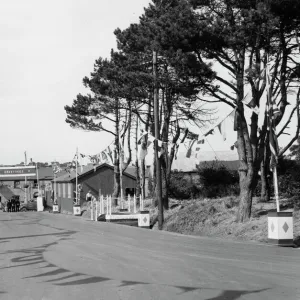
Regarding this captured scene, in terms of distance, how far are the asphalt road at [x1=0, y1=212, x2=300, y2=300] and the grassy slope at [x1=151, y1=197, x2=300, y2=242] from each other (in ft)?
12.4

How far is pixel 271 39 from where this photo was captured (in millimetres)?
21812

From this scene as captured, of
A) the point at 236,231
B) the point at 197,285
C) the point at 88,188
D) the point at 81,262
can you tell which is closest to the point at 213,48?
the point at 236,231

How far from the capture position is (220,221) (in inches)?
971

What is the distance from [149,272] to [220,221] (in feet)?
46.1

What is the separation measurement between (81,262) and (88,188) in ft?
209

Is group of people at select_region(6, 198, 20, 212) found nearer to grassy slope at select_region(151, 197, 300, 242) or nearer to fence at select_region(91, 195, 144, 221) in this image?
fence at select_region(91, 195, 144, 221)

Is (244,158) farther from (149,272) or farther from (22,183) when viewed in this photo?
(22,183)

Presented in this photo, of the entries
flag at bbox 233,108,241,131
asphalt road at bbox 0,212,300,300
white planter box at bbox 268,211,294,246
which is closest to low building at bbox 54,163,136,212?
flag at bbox 233,108,241,131

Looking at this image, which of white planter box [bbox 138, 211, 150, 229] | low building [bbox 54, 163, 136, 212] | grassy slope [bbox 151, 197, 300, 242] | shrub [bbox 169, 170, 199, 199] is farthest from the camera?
low building [bbox 54, 163, 136, 212]

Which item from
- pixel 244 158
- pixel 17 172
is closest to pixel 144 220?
pixel 244 158

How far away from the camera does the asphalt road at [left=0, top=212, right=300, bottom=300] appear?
28.4ft

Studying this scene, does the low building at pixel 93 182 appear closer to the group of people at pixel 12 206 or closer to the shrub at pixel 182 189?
the group of people at pixel 12 206

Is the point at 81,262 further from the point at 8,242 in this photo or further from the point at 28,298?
the point at 8,242

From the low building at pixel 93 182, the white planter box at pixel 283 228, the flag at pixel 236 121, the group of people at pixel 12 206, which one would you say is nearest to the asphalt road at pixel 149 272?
the white planter box at pixel 283 228
